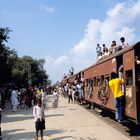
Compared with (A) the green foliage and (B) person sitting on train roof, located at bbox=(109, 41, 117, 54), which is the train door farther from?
(A) the green foliage

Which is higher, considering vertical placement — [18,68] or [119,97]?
[18,68]

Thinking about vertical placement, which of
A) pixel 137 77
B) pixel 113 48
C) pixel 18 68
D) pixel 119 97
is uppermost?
pixel 18 68

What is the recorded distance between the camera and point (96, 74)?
23.3m

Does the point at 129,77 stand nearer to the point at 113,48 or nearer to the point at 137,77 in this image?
the point at 137,77

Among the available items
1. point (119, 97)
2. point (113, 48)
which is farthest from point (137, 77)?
point (113, 48)

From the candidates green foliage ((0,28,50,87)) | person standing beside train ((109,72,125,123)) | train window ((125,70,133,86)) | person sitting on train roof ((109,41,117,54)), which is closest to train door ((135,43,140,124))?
train window ((125,70,133,86))

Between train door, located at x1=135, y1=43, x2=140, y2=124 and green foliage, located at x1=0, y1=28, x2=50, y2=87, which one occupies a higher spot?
green foliage, located at x1=0, y1=28, x2=50, y2=87

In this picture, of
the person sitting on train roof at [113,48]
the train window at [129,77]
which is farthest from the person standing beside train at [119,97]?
the person sitting on train roof at [113,48]

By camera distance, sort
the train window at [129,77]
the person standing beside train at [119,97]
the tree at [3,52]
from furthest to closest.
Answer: the tree at [3,52] < the person standing beside train at [119,97] < the train window at [129,77]

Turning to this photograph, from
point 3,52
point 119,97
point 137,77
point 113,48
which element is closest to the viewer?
point 137,77

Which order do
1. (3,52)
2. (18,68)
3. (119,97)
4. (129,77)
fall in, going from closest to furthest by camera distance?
(129,77) < (119,97) < (3,52) < (18,68)

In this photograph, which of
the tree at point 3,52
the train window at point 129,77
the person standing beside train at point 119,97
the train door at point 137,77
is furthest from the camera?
the tree at point 3,52

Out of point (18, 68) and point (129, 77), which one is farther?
point (18, 68)

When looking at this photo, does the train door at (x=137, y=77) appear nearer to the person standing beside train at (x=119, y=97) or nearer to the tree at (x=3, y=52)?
the person standing beside train at (x=119, y=97)
